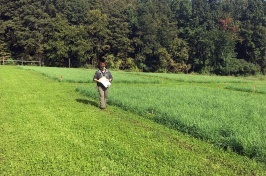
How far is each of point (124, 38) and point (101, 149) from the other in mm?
57575

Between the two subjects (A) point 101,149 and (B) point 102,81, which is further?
(B) point 102,81

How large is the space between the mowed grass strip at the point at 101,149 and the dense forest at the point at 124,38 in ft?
171

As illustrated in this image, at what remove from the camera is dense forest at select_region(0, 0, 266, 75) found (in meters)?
60.0

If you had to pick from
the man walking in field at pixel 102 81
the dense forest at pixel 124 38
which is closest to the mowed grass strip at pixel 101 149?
the man walking in field at pixel 102 81

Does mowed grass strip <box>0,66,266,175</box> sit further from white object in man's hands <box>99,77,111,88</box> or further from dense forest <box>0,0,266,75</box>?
dense forest <box>0,0,266,75</box>

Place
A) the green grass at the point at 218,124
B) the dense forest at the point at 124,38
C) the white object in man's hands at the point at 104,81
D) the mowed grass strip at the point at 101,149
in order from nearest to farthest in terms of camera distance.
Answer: the mowed grass strip at the point at 101,149
the green grass at the point at 218,124
the white object in man's hands at the point at 104,81
the dense forest at the point at 124,38

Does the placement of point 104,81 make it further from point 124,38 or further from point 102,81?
point 124,38

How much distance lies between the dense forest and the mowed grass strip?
52048 mm

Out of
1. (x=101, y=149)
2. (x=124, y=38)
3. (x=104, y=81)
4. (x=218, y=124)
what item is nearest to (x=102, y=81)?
(x=104, y=81)

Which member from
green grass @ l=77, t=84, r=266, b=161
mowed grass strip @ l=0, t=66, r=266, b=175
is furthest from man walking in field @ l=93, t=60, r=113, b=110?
mowed grass strip @ l=0, t=66, r=266, b=175

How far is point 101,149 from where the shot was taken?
6.38 meters

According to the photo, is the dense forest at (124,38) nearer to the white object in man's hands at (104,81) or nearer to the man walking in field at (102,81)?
the man walking in field at (102,81)

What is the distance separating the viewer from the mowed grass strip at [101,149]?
5.42 meters

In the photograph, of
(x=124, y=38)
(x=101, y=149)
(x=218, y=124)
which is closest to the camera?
(x=101, y=149)
